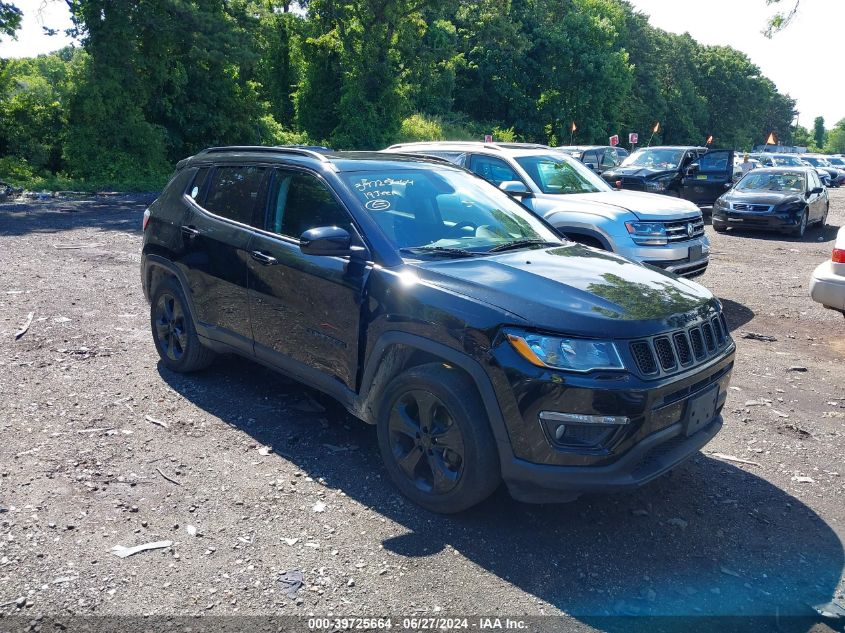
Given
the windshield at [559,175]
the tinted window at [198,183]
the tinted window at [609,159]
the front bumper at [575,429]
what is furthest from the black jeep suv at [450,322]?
the tinted window at [609,159]

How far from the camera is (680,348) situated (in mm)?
3689

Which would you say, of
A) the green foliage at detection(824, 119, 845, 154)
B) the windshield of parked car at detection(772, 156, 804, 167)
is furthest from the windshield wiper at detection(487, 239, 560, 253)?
the green foliage at detection(824, 119, 845, 154)

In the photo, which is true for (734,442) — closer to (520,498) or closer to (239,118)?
(520,498)

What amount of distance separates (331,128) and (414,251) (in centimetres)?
3437

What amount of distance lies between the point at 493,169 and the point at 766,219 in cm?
895

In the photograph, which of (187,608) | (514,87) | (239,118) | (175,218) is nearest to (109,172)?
(239,118)

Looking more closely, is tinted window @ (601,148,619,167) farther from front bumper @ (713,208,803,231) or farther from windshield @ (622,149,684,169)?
front bumper @ (713,208,803,231)

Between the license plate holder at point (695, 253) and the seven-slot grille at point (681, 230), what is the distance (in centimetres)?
13

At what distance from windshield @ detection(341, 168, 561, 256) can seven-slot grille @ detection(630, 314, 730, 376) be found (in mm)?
1252

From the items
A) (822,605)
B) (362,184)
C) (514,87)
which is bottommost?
(822,605)

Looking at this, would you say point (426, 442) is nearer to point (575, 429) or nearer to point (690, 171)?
point (575, 429)

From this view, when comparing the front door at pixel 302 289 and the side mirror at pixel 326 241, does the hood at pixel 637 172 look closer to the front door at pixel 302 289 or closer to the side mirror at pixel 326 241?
the front door at pixel 302 289

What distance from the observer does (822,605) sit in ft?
10.6

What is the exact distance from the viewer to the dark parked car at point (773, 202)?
15.6 meters
